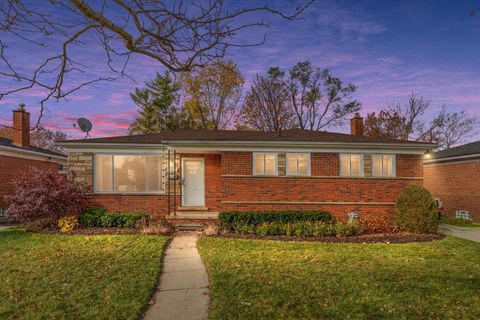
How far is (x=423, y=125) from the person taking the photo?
112 feet

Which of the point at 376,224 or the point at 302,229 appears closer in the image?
the point at 302,229

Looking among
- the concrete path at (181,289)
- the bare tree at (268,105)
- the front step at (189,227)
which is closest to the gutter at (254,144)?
Answer: the front step at (189,227)

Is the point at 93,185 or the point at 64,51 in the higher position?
the point at 64,51

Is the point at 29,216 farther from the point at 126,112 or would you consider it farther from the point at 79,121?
the point at 126,112

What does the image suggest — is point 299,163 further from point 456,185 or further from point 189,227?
point 456,185

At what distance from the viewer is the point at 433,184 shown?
1938 cm

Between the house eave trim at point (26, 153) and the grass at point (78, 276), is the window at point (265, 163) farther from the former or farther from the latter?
the house eave trim at point (26, 153)

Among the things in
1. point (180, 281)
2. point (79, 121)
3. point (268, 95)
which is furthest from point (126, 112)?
point (180, 281)

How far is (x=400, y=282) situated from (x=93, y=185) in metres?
11.7

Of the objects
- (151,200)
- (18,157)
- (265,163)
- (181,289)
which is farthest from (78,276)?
(18,157)

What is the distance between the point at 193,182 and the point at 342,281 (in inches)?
379

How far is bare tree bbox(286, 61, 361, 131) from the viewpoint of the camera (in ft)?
105

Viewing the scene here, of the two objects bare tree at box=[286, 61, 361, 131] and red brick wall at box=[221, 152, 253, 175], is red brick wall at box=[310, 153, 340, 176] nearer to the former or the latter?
red brick wall at box=[221, 152, 253, 175]

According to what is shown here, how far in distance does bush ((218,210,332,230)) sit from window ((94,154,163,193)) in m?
3.91
